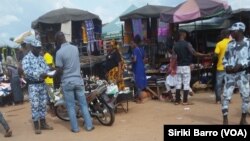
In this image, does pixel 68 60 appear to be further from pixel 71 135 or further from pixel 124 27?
pixel 124 27

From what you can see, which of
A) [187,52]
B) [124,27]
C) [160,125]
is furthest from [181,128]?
[124,27]

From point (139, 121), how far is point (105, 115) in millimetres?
815

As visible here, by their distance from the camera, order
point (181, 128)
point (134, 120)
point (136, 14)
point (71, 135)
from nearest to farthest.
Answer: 1. point (181, 128)
2. point (71, 135)
3. point (134, 120)
4. point (136, 14)

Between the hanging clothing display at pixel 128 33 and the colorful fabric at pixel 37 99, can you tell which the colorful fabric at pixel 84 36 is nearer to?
the hanging clothing display at pixel 128 33

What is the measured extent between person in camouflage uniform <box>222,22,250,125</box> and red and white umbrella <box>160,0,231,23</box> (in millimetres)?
4947

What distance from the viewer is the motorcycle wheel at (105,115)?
8359 millimetres

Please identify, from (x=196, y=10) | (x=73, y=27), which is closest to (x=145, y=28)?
(x=73, y=27)

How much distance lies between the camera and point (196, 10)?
476 inches

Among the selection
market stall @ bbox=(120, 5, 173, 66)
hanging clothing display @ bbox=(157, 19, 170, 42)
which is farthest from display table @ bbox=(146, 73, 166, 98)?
hanging clothing display @ bbox=(157, 19, 170, 42)

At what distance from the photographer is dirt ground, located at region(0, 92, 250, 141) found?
7570 mm

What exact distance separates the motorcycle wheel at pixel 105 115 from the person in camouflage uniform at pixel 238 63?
8.12 ft

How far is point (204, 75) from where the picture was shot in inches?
505

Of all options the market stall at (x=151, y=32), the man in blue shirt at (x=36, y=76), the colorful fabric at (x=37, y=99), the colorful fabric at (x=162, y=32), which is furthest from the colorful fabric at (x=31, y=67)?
the colorful fabric at (x=162, y=32)

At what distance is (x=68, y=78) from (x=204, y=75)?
6.17 m
